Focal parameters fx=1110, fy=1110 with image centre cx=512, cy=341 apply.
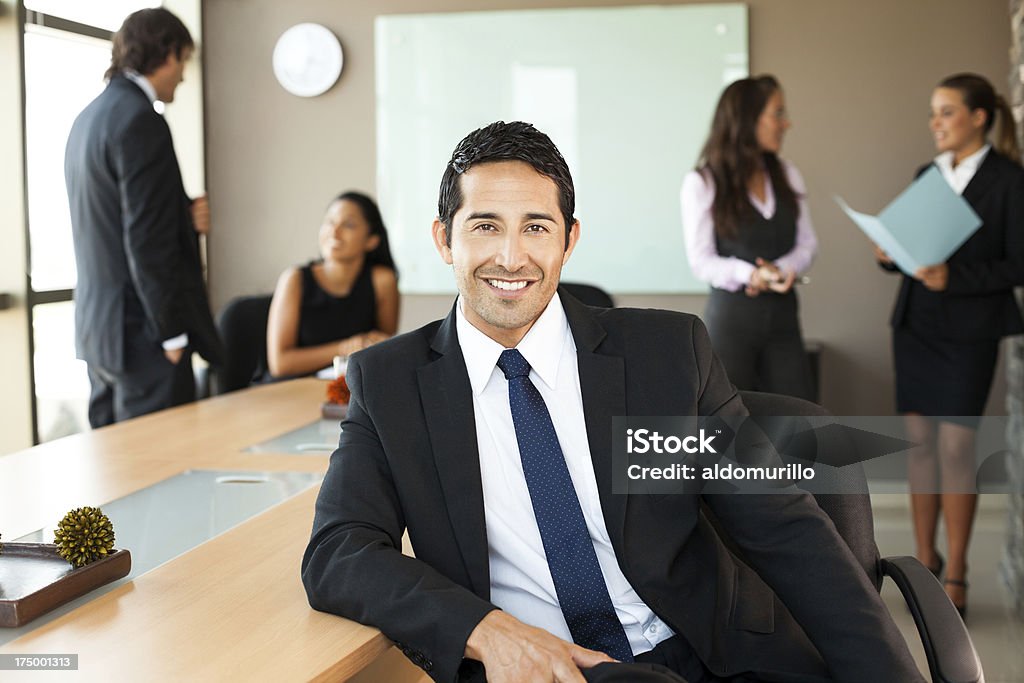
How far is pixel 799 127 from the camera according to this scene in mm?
4750

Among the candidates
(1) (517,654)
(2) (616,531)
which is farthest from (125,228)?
(1) (517,654)

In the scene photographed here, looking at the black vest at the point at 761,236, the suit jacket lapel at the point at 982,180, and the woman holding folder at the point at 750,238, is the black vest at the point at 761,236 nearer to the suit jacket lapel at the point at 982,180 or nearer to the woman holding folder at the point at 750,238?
the woman holding folder at the point at 750,238

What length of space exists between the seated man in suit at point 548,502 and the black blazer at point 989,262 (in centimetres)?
212

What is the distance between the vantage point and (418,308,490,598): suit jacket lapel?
147 centimetres

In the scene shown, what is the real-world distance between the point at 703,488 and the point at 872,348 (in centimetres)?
355

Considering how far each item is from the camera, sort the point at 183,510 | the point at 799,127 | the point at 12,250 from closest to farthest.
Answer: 1. the point at 183,510
2. the point at 12,250
3. the point at 799,127

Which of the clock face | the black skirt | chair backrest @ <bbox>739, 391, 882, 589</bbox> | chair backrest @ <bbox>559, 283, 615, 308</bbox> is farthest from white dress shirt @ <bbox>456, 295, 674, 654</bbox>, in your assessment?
the clock face

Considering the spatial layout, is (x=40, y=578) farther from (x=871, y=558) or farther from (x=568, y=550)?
(x=871, y=558)

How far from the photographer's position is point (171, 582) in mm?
1538

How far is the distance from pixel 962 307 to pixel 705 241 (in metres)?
0.82

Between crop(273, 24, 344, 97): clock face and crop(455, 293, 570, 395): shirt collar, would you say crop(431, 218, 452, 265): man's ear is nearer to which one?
crop(455, 293, 570, 395): shirt collar

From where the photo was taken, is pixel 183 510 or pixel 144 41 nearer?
pixel 183 510

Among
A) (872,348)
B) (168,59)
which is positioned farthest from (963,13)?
(168,59)

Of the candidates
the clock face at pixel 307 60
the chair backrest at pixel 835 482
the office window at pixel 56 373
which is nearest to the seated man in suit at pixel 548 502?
the chair backrest at pixel 835 482
